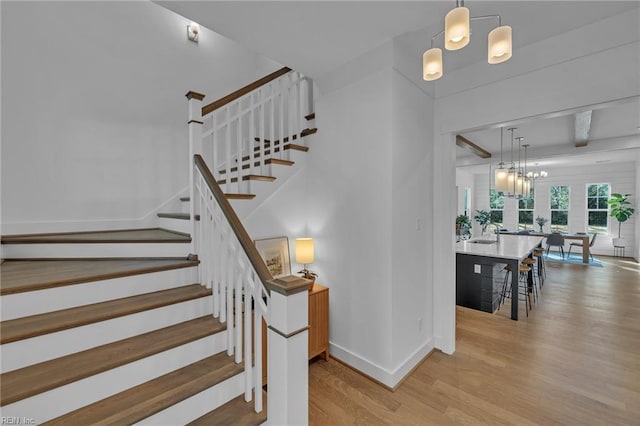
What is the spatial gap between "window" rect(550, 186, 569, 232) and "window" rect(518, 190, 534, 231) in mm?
553

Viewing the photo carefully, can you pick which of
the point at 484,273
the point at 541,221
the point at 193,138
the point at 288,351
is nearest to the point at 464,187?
the point at 541,221

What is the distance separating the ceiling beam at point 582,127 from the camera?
3.51 metres

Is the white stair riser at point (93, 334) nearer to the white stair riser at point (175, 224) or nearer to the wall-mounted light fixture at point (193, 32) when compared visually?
the white stair riser at point (175, 224)

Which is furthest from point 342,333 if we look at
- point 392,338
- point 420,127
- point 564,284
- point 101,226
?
point 564,284

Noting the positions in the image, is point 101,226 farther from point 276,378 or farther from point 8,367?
point 276,378

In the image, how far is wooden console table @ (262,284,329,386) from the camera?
2598mm

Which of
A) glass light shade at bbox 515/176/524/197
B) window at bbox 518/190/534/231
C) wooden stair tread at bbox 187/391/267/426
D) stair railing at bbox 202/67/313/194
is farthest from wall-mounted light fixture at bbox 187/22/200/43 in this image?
window at bbox 518/190/534/231

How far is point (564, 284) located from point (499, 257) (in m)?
2.84

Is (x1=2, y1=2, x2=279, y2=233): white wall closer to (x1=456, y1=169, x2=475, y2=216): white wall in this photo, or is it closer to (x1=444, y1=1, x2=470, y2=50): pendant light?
(x1=444, y1=1, x2=470, y2=50): pendant light

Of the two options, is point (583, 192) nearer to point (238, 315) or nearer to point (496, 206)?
point (496, 206)

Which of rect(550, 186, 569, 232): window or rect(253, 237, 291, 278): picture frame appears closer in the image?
rect(253, 237, 291, 278): picture frame

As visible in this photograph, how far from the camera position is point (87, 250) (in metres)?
2.25

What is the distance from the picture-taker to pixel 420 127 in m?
2.68

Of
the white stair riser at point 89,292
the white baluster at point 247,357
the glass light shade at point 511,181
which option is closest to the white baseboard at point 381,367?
the white baluster at point 247,357
